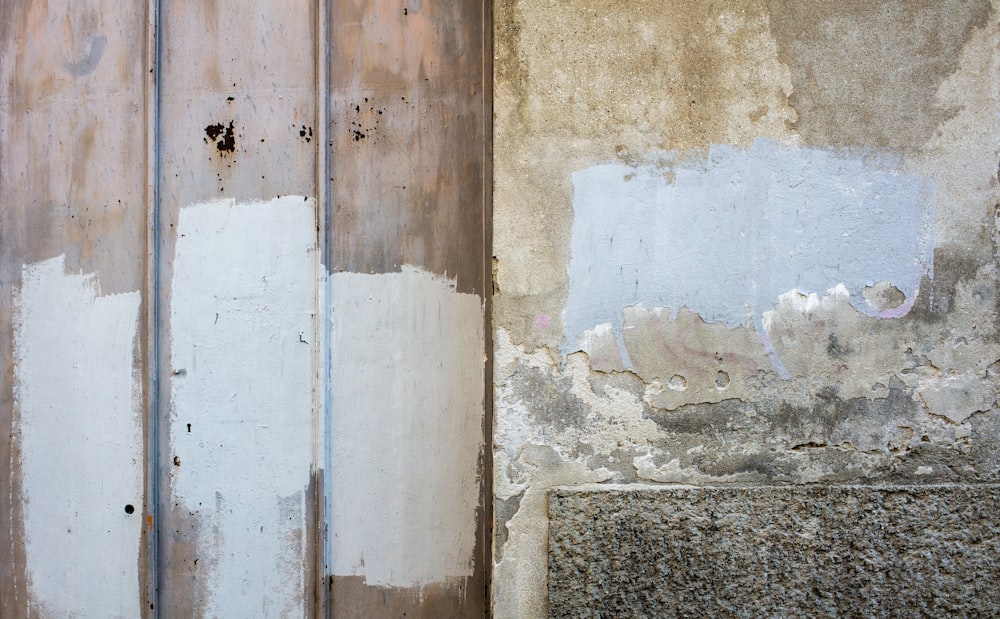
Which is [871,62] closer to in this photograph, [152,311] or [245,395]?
[245,395]

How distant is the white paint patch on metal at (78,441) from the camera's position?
1.83 metres

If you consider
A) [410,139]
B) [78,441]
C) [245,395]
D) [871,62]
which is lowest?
[78,441]

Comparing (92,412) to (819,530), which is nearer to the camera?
(819,530)

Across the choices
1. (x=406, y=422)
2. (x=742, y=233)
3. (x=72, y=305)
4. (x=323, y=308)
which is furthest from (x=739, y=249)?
(x=72, y=305)

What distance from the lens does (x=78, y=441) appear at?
1836mm

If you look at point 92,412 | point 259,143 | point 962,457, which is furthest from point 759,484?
point 92,412

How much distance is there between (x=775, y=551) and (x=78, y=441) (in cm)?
176

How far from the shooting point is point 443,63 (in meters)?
1.80

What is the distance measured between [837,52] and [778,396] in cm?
81

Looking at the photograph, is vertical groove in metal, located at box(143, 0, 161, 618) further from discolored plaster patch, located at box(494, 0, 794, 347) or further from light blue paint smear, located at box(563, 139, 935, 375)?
light blue paint smear, located at box(563, 139, 935, 375)

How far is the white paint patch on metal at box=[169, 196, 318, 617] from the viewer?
1.81 metres

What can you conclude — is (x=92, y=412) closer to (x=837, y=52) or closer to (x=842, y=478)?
(x=842, y=478)

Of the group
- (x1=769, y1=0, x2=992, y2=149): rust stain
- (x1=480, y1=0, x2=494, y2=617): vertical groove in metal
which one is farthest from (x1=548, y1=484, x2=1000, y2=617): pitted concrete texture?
(x1=769, y1=0, x2=992, y2=149): rust stain

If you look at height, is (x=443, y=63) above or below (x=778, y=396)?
above
